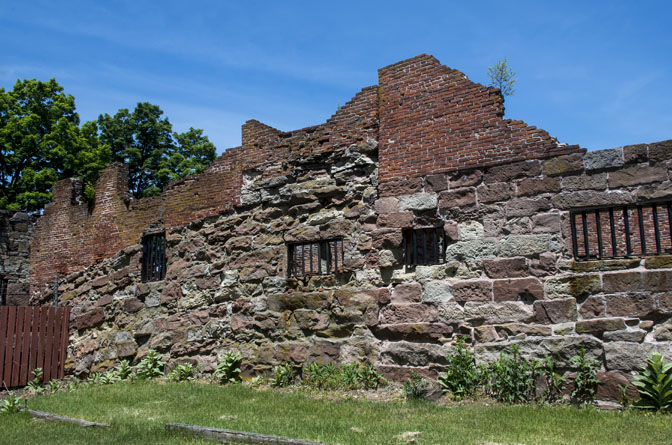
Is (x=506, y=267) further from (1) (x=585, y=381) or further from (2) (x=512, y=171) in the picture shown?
(1) (x=585, y=381)

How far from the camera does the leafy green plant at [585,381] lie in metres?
7.09

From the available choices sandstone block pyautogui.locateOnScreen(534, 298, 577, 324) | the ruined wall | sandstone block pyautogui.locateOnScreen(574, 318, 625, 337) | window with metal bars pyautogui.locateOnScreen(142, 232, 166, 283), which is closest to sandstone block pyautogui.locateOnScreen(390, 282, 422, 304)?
sandstone block pyautogui.locateOnScreen(534, 298, 577, 324)

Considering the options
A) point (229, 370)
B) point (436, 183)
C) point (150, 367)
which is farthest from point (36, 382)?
point (436, 183)

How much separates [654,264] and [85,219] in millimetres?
11727

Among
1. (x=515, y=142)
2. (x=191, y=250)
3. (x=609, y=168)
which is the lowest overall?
(x=191, y=250)

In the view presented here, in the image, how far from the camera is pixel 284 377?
933 centimetres

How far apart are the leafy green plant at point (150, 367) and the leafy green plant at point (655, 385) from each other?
25.9 feet

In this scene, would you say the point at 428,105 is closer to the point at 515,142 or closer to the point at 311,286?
the point at 515,142

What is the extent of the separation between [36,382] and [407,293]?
777 centimetres

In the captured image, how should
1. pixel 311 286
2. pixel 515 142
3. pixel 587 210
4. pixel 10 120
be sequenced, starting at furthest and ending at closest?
pixel 10 120
pixel 311 286
pixel 515 142
pixel 587 210

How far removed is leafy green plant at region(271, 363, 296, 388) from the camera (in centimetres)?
931

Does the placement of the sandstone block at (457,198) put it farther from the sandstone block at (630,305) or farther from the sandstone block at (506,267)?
the sandstone block at (630,305)

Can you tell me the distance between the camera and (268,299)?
10.1 m

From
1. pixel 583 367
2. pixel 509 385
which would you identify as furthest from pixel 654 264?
pixel 509 385
